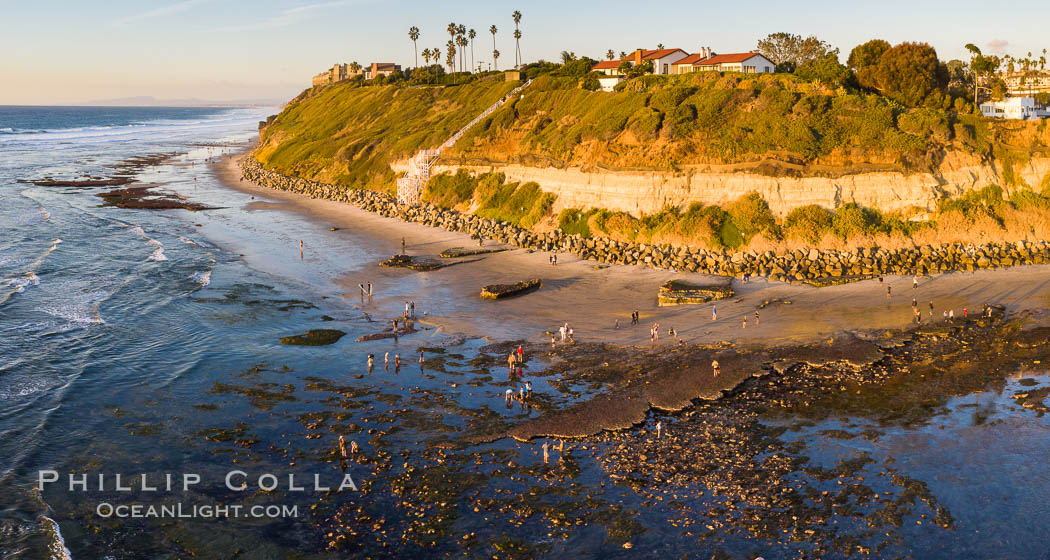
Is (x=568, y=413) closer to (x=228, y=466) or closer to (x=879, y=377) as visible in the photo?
(x=228, y=466)

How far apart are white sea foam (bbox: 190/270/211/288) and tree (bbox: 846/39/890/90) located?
2984 inches

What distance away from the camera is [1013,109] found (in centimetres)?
8494

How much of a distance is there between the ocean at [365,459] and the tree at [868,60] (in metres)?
56.0

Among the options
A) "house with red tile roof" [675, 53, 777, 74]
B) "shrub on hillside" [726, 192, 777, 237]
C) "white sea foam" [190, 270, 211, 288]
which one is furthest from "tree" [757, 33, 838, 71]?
"white sea foam" [190, 270, 211, 288]

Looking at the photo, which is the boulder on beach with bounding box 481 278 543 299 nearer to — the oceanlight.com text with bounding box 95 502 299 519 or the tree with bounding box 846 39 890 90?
the oceanlight.com text with bounding box 95 502 299 519

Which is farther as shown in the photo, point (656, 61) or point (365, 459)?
point (656, 61)

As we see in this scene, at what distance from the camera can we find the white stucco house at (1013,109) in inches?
3334

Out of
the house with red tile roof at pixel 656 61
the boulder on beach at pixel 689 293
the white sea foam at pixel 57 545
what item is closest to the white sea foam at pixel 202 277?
the white sea foam at pixel 57 545

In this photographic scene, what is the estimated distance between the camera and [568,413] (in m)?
34.1

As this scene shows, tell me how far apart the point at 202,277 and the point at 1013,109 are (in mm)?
92248

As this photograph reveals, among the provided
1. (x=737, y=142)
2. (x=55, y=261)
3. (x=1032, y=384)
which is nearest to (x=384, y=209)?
(x=55, y=261)

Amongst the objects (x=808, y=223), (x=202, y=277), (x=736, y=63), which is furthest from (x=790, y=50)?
(x=202, y=277)

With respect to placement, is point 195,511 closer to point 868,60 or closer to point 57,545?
point 57,545

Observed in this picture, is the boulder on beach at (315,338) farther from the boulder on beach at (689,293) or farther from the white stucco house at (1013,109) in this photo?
the white stucco house at (1013,109)
